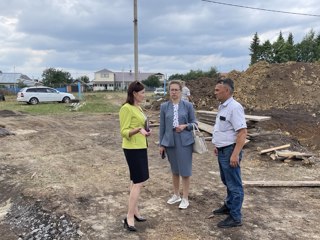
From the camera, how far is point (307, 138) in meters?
13.8

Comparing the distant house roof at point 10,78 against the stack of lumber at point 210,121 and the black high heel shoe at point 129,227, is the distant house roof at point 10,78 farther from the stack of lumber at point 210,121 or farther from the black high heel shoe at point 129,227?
the black high heel shoe at point 129,227

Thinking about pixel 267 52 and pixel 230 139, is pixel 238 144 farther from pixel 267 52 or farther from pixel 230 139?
pixel 267 52

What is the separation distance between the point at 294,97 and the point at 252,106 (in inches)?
118

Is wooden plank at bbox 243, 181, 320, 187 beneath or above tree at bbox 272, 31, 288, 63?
beneath

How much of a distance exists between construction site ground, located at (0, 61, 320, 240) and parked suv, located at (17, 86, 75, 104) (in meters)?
19.3

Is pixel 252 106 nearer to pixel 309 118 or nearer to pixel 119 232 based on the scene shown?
pixel 309 118

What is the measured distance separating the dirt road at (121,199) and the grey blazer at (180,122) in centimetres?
104

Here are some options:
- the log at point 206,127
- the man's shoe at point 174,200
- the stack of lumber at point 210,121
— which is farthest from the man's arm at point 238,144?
the log at point 206,127

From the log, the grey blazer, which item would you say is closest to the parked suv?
the log

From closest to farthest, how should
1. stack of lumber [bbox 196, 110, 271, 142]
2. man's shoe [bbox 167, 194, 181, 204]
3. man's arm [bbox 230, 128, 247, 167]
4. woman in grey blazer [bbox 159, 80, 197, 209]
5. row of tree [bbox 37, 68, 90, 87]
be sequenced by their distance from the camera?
man's arm [bbox 230, 128, 247, 167] < woman in grey blazer [bbox 159, 80, 197, 209] < man's shoe [bbox 167, 194, 181, 204] < stack of lumber [bbox 196, 110, 271, 142] < row of tree [bbox 37, 68, 90, 87]

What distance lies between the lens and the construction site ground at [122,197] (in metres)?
4.58

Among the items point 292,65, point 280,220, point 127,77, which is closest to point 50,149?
point 280,220

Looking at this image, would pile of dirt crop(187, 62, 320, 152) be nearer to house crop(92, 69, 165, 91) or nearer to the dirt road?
the dirt road

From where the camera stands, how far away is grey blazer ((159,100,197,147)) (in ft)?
16.2
